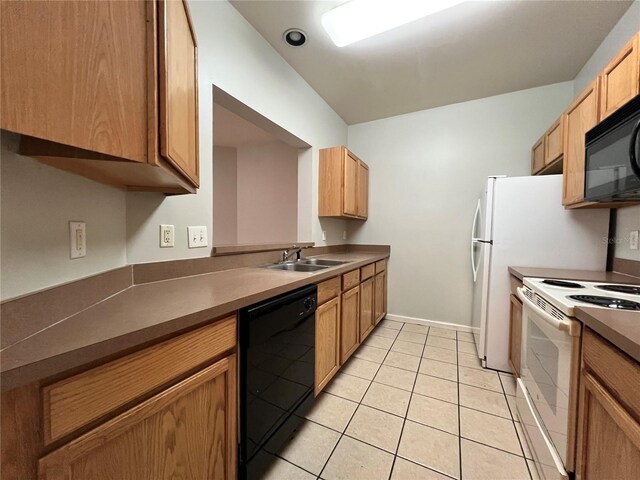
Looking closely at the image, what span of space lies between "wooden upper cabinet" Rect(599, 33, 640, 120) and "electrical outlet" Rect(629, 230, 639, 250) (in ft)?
2.61

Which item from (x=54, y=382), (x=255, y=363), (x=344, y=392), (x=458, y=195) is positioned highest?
(x=458, y=195)

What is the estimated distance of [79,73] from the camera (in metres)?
0.57

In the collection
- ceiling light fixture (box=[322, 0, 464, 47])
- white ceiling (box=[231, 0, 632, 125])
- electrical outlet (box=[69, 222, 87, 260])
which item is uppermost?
white ceiling (box=[231, 0, 632, 125])

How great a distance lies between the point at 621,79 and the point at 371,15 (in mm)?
1461

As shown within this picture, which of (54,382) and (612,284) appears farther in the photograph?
(612,284)

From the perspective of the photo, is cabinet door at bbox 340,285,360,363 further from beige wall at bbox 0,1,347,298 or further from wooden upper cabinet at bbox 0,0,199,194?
wooden upper cabinet at bbox 0,0,199,194

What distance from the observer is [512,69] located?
224cm

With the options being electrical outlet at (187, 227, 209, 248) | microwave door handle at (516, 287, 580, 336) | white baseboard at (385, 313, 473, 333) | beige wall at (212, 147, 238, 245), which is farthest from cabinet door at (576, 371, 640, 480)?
beige wall at (212, 147, 238, 245)

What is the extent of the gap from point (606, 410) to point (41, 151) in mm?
1710

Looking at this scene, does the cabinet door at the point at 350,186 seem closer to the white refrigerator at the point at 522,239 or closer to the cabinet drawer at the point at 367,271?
the cabinet drawer at the point at 367,271

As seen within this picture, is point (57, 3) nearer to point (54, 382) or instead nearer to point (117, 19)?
point (117, 19)

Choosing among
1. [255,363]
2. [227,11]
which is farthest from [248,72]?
[255,363]

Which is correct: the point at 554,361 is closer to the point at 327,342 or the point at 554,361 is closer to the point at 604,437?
the point at 604,437

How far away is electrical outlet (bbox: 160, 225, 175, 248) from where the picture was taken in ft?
4.13
